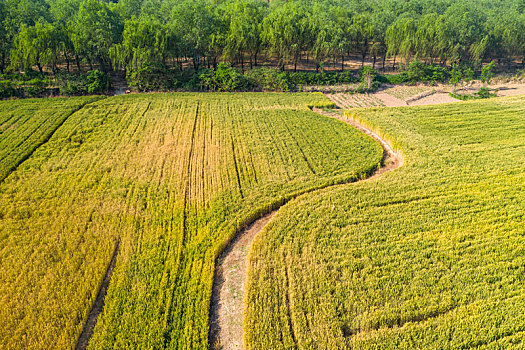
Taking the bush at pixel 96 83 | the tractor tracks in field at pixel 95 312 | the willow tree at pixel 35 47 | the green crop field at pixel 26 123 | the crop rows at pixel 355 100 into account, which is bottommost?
the tractor tracks in field at pixel 95 312

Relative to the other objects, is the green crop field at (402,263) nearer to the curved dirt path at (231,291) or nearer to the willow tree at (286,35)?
the curved dirt path at (231,291)

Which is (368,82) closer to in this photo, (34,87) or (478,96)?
(478,96)

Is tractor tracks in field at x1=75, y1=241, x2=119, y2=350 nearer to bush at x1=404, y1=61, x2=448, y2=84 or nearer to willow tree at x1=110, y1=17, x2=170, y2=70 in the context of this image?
willow tree at x1=110, y1=17, x2=170, y2=70

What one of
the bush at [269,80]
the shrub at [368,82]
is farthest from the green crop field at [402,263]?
the bush at [269,80]

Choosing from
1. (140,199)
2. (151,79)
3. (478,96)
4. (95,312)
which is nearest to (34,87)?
(151,79)

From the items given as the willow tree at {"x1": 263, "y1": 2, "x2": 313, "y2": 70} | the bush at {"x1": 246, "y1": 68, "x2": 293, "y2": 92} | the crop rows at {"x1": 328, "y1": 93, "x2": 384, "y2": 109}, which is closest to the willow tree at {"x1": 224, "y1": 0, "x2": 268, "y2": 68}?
the willow tree at {"x1": 263, "y1": 2, "x2": 313, "y2": 70}
